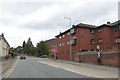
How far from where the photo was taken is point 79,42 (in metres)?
68.5

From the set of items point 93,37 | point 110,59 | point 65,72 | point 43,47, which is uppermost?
point 93,37

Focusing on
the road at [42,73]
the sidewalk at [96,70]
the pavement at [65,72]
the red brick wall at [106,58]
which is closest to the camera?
the road at [42,73]

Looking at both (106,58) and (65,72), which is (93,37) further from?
(65,72)

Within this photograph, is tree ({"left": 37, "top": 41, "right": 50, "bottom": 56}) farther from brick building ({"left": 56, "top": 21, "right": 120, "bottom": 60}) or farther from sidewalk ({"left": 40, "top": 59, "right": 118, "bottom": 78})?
sidewalk ({"left": 40, "top": 59, "right": 118, "bottom": 78})

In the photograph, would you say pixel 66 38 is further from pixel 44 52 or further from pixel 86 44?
pixel 44 52

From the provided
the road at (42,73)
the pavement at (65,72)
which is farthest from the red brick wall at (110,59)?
the road at (42,73)

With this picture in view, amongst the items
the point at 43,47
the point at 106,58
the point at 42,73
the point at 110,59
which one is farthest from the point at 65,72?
the point at 43,47

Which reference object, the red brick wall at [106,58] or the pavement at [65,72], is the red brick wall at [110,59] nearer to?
the red brick wall at [106,58]

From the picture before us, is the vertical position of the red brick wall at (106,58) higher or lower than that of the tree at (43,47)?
lower

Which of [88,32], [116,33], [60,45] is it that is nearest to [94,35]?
[88,32]

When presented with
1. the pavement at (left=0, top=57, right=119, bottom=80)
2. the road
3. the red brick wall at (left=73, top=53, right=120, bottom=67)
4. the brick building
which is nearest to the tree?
the brick building

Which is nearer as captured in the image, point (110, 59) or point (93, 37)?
point (110, 59)

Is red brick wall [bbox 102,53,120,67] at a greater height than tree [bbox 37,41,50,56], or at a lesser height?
lesser

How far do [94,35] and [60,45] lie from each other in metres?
18.6
